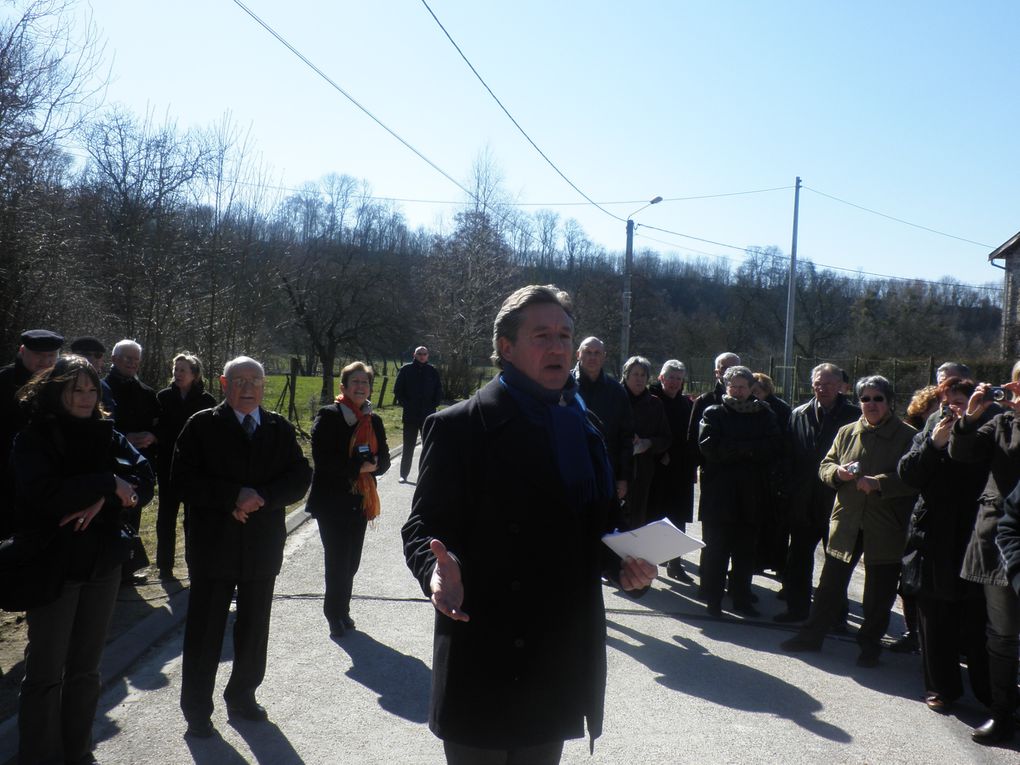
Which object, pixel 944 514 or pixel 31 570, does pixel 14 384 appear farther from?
pixel 944 514

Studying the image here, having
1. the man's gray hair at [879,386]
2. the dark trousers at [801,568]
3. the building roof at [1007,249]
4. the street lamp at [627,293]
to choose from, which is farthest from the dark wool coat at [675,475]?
the building roof at [1007,249]

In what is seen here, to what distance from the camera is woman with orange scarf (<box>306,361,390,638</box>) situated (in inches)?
245

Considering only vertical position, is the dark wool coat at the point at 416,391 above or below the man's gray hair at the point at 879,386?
below

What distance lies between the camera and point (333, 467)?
6301mm

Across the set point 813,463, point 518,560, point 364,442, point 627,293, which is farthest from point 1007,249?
point 518,560

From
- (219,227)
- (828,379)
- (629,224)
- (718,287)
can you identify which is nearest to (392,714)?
(828,379)

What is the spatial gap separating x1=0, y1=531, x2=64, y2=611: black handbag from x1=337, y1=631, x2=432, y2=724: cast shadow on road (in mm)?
2014

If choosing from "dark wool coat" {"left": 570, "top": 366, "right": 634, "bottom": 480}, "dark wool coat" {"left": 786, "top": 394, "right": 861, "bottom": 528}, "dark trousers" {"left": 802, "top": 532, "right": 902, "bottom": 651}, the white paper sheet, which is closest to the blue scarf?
the white paper sheet

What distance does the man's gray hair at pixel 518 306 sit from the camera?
9.04 feet

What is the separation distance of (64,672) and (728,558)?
507cm

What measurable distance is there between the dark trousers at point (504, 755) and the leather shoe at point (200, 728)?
A: 92.8 inches

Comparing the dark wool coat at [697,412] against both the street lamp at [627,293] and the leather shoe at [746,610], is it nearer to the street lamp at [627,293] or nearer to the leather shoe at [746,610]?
the leather shoe at [746,610]

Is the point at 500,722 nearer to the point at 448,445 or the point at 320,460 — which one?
the point at 448,445

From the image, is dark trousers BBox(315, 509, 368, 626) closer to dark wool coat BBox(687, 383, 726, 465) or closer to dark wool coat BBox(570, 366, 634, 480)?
dark wool coat BBox(570, 366, 634, 480)
